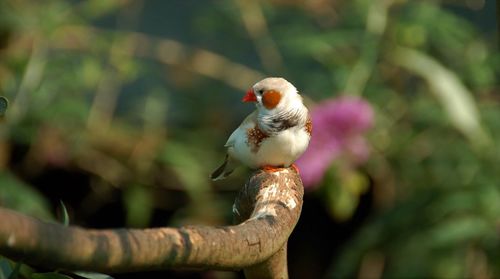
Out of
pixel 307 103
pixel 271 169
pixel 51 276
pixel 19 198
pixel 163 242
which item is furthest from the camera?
pixel 307 103

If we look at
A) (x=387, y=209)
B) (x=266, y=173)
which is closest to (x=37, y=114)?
(x=387, y=209)

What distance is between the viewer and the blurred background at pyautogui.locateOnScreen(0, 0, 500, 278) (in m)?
2.78

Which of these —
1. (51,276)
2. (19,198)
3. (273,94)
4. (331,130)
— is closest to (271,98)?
(273,94)

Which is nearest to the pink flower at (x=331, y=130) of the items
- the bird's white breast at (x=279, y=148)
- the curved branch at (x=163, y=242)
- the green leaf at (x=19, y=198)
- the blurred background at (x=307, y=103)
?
the blurred background at (x=307, y=103)

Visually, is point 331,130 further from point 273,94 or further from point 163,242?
point 163,242

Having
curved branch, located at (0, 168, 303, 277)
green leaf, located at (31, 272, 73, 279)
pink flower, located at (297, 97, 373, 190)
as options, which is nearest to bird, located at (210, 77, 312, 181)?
curved branch, located at (0, 168, 303, 277)

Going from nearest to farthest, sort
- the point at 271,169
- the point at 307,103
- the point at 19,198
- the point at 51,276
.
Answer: the point at 51,276
the point at 271,169
the point at 19,198
the point at 307,103

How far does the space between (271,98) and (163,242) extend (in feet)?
Answer: 1.72

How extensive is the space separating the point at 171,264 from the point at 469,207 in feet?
6.43

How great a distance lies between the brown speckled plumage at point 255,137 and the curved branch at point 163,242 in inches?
5.1

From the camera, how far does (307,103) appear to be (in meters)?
2.96

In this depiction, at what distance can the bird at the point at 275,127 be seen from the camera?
1.37m

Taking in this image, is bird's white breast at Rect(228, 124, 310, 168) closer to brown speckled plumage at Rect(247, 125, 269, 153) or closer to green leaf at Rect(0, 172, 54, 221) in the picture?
brown speckled plumage at Rect(247, 125, 269, 153)

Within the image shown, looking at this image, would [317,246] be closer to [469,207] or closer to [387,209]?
[387,209]
